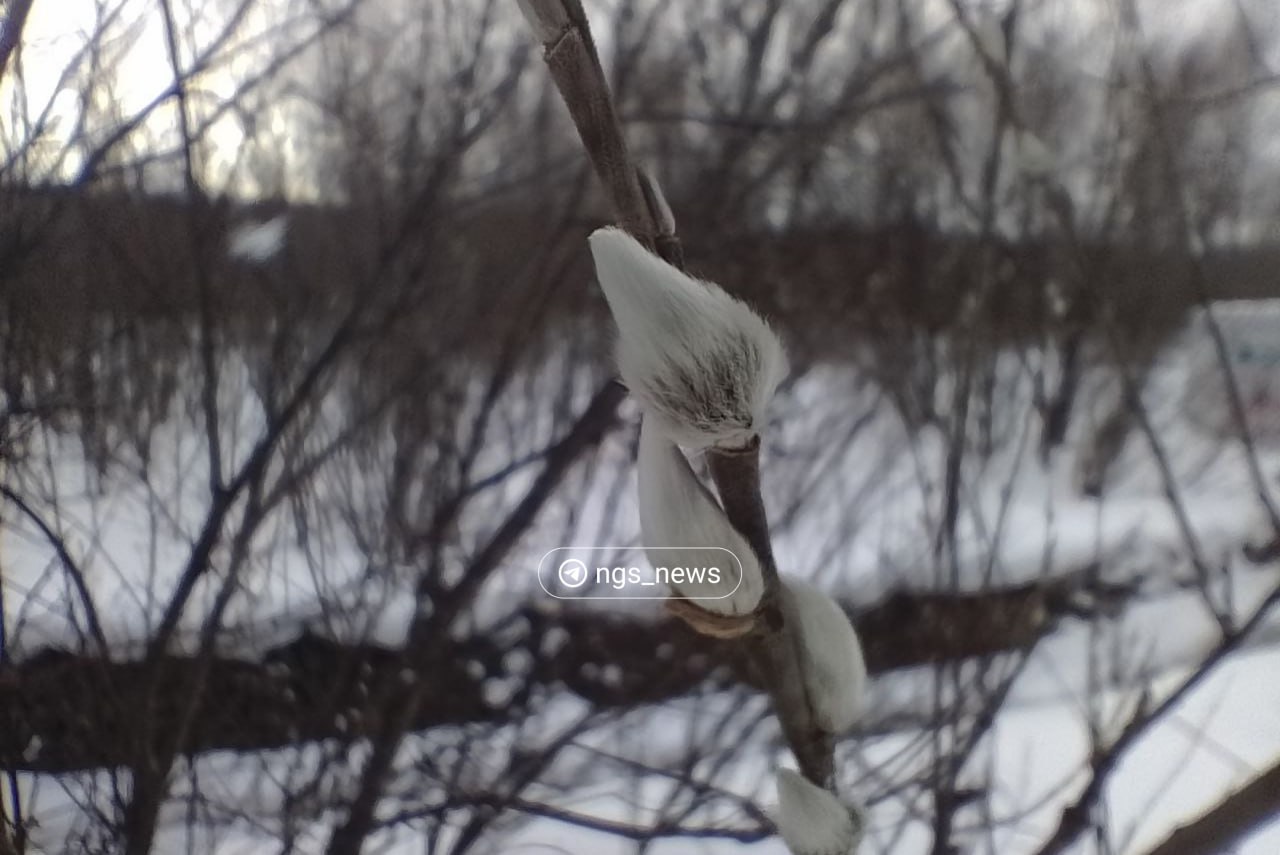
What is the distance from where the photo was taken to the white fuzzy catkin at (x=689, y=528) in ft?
0.63

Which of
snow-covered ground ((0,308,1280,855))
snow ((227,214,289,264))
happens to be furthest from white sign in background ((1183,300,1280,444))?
snow ((227,214,289,264))

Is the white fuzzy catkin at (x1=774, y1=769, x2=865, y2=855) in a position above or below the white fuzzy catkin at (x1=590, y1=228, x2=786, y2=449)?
below

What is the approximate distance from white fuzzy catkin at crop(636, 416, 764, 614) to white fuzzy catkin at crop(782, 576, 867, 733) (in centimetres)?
4

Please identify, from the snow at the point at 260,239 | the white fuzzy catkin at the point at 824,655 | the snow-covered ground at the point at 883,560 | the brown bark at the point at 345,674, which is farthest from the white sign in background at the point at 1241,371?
the snow at the point at 260,239

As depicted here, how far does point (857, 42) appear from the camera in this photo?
0.41 meters

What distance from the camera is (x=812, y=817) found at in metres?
0.27

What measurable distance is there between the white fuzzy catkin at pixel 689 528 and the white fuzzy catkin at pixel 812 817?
9cm

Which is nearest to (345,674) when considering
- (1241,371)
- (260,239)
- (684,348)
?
(260,239)

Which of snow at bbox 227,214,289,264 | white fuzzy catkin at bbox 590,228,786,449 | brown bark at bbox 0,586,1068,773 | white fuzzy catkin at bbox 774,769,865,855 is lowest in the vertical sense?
white fuzzy catkin at bbox 774,769,865,855

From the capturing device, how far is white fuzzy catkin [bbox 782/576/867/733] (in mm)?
252

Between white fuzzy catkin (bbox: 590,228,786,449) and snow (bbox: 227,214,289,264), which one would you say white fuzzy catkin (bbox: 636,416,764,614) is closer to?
white fuzzy catkin (bbox: 590,228,786,449)

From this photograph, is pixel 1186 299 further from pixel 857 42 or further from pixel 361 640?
pixel 361 640

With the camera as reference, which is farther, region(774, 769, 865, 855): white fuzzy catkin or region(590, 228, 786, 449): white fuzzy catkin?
region(774, 769, 865, 855): white fuzzy catkin

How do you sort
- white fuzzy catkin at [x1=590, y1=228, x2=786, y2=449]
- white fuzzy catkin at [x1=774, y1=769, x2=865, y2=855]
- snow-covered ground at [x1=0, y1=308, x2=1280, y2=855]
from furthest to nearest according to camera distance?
snow-covered ground at [x1=0, y1=308, x2=1280, y2=855] < white fuzzy catkin at [x1=774, y1=769, x2=865, y2=855] < white fuzzy catkin at [x1=590, y1=228, x2=786, y2=449]
